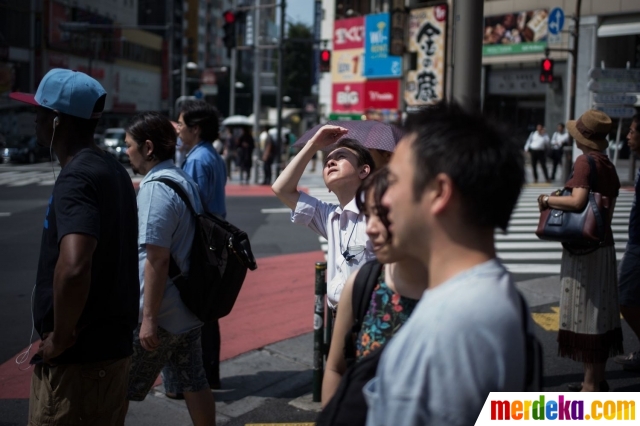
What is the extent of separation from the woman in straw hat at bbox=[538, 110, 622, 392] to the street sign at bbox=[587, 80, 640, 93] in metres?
13.5

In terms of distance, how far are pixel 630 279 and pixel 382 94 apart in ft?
113

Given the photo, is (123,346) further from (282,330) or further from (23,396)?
(282,330)

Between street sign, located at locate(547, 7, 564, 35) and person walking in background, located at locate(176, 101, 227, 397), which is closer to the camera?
person walking in background, located at locate(176, 101, 227, 397)

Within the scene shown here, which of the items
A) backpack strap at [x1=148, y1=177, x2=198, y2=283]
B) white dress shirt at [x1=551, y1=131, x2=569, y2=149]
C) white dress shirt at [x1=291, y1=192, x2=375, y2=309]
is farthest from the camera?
white dress shirt at [x1=551, y1=131, x2=569, y2=149]

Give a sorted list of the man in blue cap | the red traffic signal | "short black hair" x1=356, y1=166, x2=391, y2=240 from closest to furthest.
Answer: "short black hair" x1=356, y1=166, x2=391, y2=240, the man in blue cap, the red traffic signal

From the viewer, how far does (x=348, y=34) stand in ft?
138

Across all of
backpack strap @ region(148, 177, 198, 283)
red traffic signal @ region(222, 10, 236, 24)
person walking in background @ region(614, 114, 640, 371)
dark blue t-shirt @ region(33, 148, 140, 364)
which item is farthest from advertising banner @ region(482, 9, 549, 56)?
dark blue t-shirt @ region(33, 148, 140, 364)

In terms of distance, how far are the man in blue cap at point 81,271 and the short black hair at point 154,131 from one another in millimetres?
898

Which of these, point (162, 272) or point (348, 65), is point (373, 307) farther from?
point (348, 65)

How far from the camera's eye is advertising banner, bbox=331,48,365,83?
1619 inches

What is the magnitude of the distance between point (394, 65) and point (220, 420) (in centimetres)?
3441

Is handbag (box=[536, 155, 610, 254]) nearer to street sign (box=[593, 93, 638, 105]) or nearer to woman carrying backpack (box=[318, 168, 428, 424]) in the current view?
woman carrying backpack (box=[318, 168, 428, 424])

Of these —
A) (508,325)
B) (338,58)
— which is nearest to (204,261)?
(508,325)

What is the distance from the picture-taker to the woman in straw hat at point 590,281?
491cm
